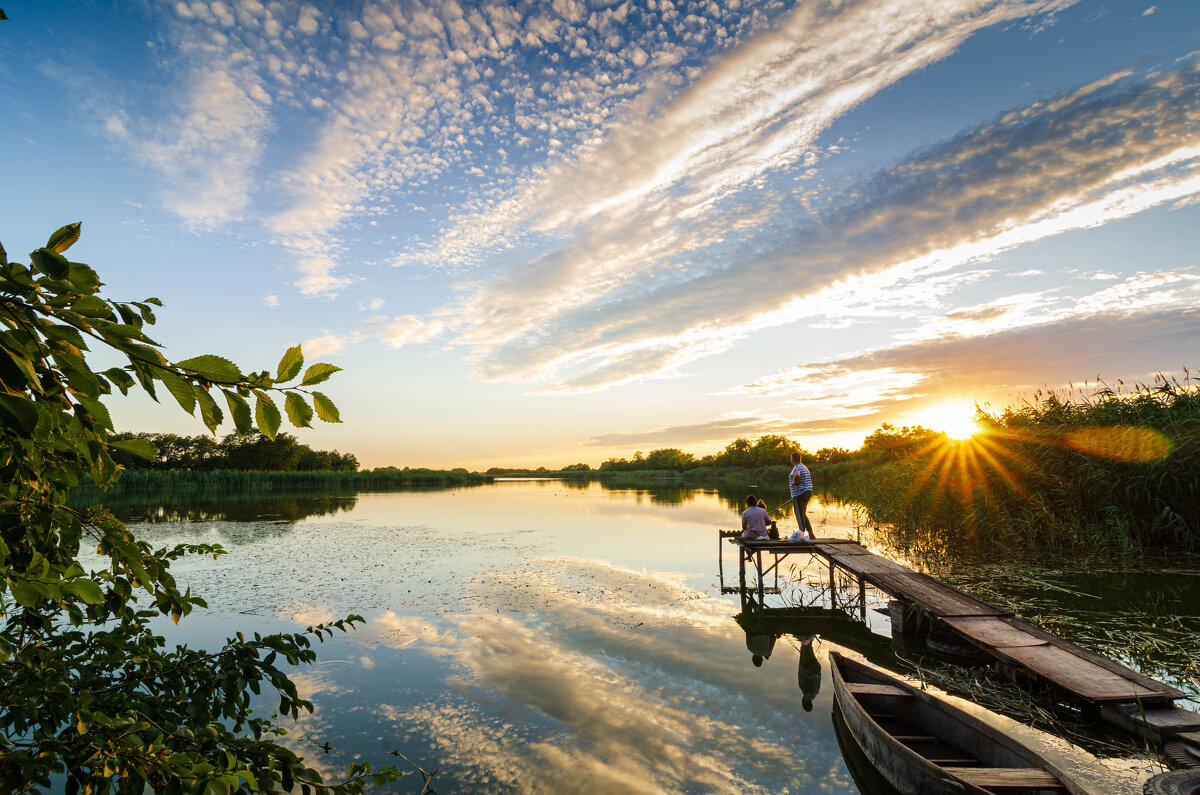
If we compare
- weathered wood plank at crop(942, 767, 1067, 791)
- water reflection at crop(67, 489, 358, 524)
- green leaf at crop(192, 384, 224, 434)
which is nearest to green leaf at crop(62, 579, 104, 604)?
green leaf at crop(192, 384, 224, 434)

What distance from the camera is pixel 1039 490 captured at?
1466cm

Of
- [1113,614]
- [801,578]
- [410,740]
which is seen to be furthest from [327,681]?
[1113,614]

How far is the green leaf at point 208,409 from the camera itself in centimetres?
121

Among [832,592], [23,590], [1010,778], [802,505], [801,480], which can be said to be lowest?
[832,592]

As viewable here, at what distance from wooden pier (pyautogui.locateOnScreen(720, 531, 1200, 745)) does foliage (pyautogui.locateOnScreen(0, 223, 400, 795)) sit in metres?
7.23

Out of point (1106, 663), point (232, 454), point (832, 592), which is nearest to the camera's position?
point (1106, 663)

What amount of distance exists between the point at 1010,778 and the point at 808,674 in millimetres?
4210

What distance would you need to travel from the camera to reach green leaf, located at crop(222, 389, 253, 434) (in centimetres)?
124

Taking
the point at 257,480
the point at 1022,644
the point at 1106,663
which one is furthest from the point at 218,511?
the point at 1106,663

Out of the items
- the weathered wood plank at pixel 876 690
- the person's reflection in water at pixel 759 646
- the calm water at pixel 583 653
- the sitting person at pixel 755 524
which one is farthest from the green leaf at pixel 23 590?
the sitting person at pixel 755 524

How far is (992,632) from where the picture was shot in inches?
295

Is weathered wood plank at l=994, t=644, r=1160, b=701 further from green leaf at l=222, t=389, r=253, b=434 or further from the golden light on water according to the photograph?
the golden light on water

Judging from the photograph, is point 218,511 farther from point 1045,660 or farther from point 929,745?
point 1045,660

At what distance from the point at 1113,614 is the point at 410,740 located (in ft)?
37.1
